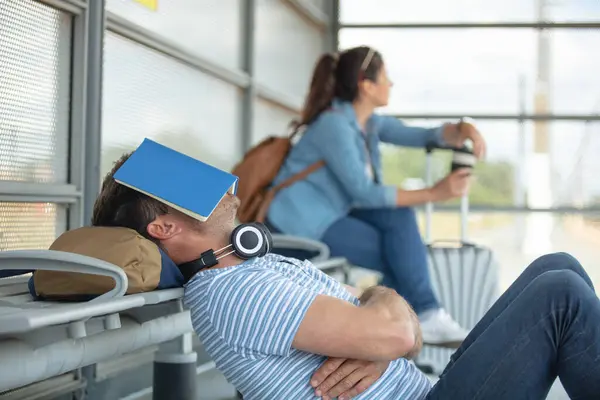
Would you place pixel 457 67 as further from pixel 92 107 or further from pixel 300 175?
pixel 92 107

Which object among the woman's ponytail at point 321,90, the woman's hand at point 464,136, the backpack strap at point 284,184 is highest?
the woman's ponytail at point 321,90

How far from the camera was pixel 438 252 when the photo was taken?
467 cm

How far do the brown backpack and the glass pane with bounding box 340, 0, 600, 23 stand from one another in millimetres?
3437

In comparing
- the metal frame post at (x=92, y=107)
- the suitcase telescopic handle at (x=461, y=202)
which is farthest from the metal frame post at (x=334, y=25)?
the metal frame post at (x=92, y=107)

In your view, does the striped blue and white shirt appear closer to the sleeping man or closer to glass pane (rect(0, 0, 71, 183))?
the sleeping man

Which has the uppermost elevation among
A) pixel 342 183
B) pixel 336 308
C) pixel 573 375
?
pixel 342 183

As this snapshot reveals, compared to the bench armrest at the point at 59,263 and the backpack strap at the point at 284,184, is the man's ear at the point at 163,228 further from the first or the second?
the backpack strap at the point at 284,184

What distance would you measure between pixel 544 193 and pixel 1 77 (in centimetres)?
523

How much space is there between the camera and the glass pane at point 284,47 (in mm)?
5719

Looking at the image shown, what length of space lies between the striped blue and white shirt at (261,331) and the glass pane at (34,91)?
1056 millimetres

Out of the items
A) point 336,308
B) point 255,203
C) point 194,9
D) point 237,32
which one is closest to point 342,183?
point 255,203

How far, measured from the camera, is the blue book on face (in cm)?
198

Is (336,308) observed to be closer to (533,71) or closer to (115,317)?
(115,317)

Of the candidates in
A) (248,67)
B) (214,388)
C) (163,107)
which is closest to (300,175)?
(163,107)
